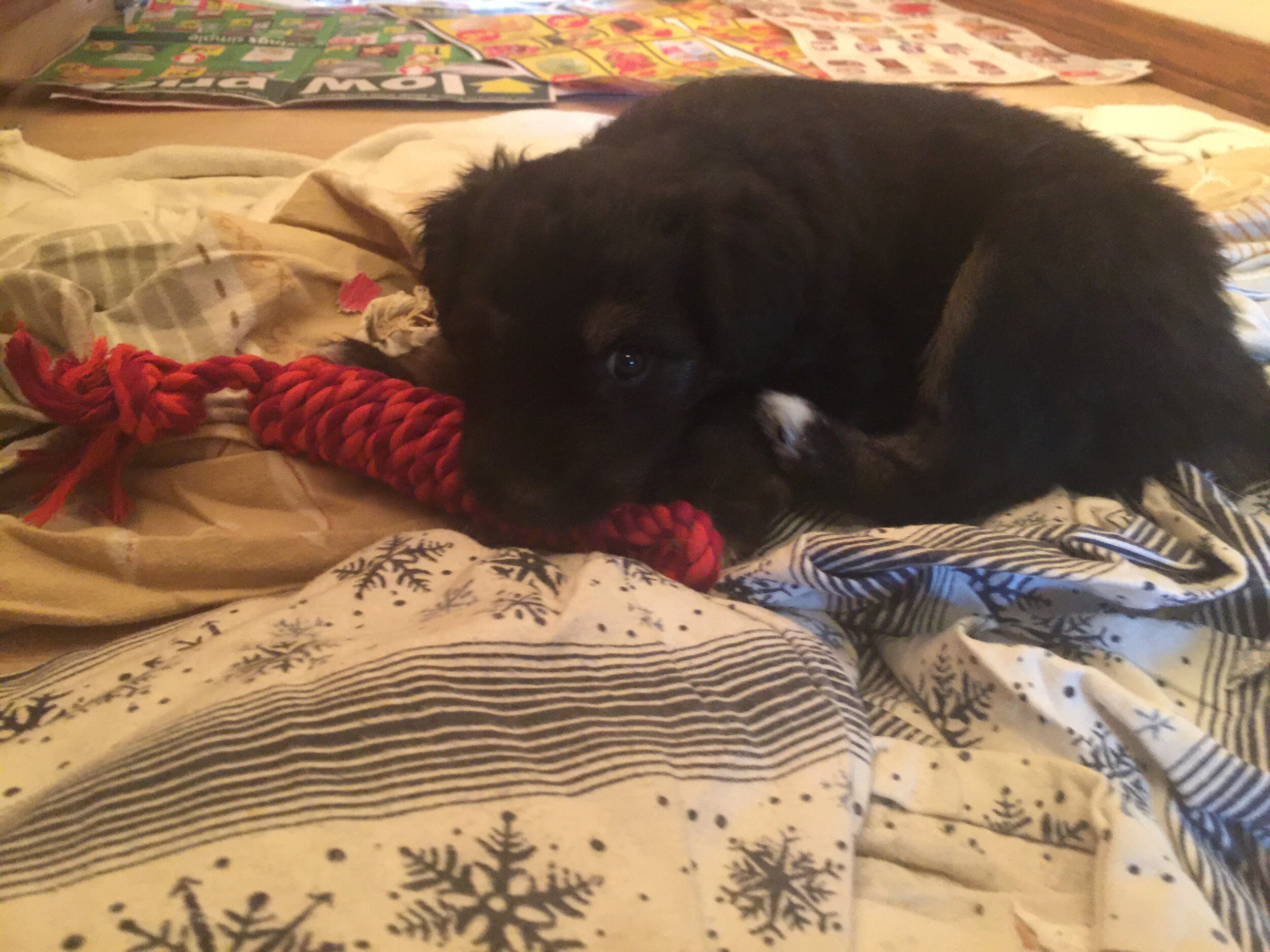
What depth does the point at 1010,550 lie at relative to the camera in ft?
3.39

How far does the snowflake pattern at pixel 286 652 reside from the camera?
0.81 meters

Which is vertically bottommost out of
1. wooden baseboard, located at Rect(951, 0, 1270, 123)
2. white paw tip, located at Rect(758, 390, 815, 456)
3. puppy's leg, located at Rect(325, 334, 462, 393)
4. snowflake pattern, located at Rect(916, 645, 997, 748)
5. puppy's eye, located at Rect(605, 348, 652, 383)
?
snowflake pattern, located at Rect(916, 645, 997, 748)

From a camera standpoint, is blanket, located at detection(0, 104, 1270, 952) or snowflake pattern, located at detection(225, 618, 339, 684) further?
snowflake pattern, located at detection(225, 618, 339, 684)

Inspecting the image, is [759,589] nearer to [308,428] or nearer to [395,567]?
[395,567]

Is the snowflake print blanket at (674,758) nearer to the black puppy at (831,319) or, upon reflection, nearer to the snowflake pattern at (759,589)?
the snowflake pattern at (759,589)

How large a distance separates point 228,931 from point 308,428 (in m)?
0.70

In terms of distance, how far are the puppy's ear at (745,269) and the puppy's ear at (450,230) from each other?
338mm

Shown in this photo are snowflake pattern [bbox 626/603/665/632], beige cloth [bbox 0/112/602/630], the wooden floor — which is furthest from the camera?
the wooden floor

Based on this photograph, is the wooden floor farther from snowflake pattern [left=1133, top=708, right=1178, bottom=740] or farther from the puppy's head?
snowflake pattern [left=1133, top=708, right=1178, bottom=740]

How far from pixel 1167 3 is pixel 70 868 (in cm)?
469

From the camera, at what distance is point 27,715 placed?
0.80 metres

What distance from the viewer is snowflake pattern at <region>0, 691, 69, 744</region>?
30.4 inches

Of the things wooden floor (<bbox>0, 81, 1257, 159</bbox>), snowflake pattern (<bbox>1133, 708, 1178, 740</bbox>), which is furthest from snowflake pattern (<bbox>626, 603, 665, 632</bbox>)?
wooden floor (<bbox>0, 81, 1257, 159</bbox>)

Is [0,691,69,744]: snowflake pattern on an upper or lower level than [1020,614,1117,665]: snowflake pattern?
lower
